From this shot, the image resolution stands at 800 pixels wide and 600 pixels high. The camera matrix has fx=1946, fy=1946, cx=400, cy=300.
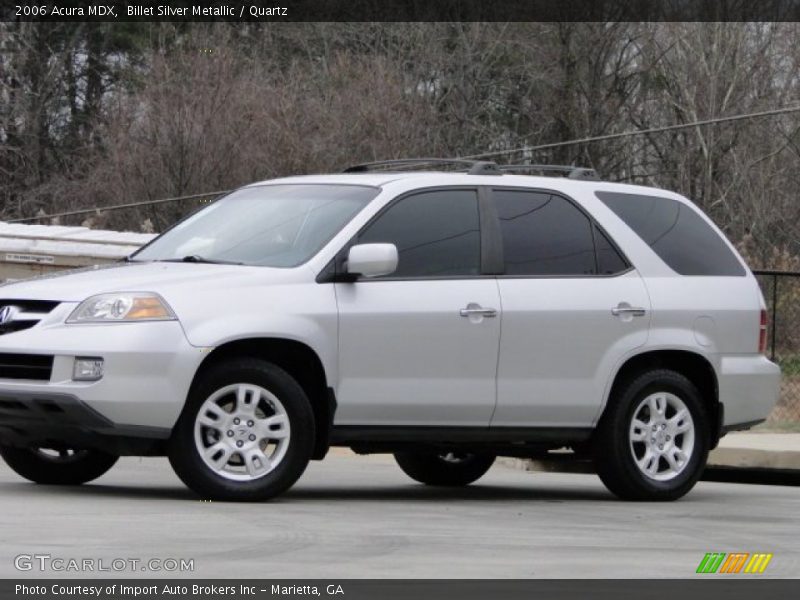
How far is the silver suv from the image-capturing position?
10375 millimetres

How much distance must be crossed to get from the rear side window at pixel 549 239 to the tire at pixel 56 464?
275 cm

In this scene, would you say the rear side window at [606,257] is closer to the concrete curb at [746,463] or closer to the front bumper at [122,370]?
the front bumper at [122,370]

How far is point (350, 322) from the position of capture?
10.9 meters

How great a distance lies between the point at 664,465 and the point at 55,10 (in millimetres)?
35506

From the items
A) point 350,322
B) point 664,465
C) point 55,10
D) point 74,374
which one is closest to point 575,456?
point 664,465

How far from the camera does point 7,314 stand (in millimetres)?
10570

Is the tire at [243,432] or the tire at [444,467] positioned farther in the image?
the tire at [444,467]

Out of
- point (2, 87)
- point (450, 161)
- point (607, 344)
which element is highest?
point (2, 87)

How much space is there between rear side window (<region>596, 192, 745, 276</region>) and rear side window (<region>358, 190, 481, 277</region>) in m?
1.12

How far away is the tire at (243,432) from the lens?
10.5 metres

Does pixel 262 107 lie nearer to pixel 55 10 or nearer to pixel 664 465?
pixel 55 10

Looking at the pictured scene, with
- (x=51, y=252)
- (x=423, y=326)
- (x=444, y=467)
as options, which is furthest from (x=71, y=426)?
(x=51, y=252)

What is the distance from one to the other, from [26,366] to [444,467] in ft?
12.6
